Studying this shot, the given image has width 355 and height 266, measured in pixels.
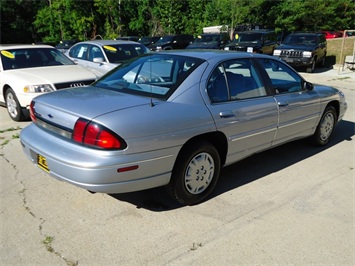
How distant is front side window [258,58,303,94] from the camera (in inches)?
170

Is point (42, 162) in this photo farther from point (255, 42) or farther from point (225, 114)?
point (255, 42)

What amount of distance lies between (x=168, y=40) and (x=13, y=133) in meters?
20.0

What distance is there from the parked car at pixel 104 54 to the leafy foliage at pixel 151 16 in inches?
1019

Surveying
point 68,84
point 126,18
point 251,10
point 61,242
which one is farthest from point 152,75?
point 126,18

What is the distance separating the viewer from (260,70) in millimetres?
4141

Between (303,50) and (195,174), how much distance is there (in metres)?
12.9

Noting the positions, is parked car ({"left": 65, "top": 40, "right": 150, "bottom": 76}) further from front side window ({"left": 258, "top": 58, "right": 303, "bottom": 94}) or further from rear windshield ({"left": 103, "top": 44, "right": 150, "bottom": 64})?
front side window ({"left": 258, "top": 58, "right": 303, "bottom": 94})

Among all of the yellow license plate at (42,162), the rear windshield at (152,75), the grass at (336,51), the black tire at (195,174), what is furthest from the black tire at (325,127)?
the grass at (336,51)

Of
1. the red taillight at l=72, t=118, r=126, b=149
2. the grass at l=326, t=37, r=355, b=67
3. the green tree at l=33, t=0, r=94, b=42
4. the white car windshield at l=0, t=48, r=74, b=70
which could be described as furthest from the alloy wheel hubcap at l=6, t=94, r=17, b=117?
the green tree at l=33, t=0, r=94, b=42

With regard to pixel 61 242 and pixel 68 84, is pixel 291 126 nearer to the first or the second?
pixel 61 242

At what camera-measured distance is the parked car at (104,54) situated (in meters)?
8.42

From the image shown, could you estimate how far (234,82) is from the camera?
3.81 meters

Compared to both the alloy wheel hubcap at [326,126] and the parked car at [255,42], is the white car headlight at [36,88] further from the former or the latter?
the parked car at [255,42]

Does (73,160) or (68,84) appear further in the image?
(68,84)
